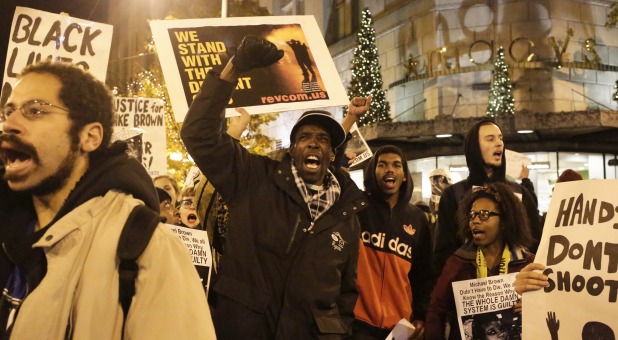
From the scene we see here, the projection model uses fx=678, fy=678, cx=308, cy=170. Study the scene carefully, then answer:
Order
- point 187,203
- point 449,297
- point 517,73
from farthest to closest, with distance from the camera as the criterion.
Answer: point 517,73, point 187,203, point 449,297

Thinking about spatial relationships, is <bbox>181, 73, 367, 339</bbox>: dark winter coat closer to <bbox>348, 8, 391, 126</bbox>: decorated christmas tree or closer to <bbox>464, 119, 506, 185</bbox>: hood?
<bbox>464, 119, 506, 185</bbox>: hood

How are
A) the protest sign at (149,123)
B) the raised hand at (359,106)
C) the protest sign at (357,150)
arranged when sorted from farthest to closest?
1. the protest sign at (149,123)
2. the protest sign at (357,150)
3. the raised hand at (359,106)

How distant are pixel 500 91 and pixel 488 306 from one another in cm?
1841

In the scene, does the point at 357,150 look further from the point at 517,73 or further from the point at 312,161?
the point at 517,73

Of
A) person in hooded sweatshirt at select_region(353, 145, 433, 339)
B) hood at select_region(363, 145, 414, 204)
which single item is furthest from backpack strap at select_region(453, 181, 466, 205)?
hood at select_region(363, 145, 414, 204)

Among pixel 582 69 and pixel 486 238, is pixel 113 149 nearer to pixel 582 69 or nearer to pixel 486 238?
pixel 486 238

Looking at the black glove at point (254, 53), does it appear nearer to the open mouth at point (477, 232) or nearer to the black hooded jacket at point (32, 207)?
the black hooded jacket at point (32, 207)

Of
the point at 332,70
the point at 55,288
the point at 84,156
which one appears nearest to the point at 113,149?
the point at 84,156

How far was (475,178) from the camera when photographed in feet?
19.0

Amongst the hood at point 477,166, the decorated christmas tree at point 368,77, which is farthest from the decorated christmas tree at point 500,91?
the hood at point 477,166

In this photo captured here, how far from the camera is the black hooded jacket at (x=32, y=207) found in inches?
80.5

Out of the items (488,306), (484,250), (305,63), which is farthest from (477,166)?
(305,63)

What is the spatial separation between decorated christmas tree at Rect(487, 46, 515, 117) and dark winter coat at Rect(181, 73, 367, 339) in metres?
A: 18.1

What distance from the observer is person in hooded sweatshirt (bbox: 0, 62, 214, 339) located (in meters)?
2.00
